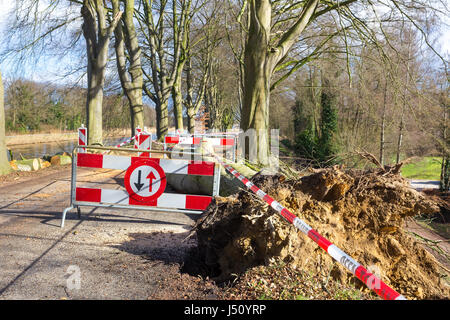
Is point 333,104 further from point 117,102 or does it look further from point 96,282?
point 96,282

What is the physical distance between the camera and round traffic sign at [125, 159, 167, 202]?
17.4 feet

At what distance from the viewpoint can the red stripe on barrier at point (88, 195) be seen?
214 inches

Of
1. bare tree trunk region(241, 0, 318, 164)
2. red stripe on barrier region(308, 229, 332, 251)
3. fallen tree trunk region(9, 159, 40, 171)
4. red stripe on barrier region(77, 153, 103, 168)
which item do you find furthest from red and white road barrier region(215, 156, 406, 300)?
fallen tree trunk region(9, 159, 40, 171)

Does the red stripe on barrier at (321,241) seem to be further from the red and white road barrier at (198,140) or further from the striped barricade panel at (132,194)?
the red and white road barrier at (198,140)

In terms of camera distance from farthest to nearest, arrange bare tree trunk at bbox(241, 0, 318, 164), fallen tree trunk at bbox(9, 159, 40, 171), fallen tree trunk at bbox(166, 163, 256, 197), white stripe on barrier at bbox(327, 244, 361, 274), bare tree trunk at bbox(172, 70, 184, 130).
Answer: bare tree trunk at bbox(172, 70, 184, 130)
fallen tree trunk at bbox(9, 159, 40, 171)
bare tree trunk at bbox(241, 0, 318, 164)
fallen tree trunk at bbox(166, 163, 256, 197)
white stripe on barrier at bbox(327, 244, 361, 274)

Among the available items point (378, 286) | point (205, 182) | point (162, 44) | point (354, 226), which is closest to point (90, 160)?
point (205, 182)

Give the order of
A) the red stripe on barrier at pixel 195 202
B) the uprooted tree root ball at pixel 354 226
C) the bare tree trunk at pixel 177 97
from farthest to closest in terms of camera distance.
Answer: the bare tree trunk at pixel 177 97 < the red stripe on barrier at pixel 195 202 < the uprooted tree root ball at pixel 354 226

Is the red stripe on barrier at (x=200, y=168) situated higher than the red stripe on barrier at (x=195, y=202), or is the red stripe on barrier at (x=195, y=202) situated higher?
the red stripe on barrier at (x=200, y=168)

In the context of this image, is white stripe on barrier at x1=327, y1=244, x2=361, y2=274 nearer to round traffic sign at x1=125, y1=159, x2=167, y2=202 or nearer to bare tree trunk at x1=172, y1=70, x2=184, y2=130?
round traffic sign at x1=125, y1=159, x2=167, y2=202

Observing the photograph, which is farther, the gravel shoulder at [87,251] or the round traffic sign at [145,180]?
the round traffic sign at [145,180]

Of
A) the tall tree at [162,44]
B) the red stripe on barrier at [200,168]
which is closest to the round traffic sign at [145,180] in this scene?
the red stripe on barrier at [200,168]

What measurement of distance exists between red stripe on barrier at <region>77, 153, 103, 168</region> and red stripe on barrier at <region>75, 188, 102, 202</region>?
0.39 m

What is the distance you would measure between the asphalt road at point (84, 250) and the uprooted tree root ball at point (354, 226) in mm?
906

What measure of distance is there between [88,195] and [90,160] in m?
0.54
